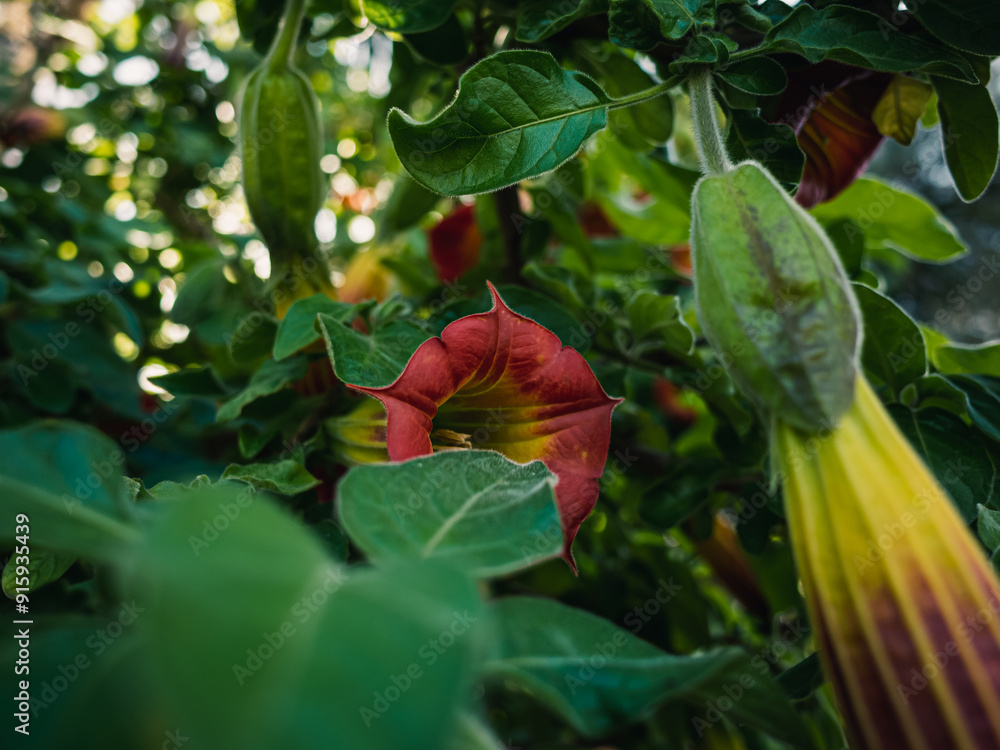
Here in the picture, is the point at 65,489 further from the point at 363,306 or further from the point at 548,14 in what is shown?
the point at 548,14

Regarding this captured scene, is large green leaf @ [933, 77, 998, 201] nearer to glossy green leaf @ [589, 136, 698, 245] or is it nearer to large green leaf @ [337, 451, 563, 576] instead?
glossy green leaf @ [589, 136, 698, 245]

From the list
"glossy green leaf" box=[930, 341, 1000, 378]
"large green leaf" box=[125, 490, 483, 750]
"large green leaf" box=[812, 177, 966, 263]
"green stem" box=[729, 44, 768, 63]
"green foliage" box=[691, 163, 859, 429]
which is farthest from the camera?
→ "large green leaf" box=[812, 177, 966, 263]

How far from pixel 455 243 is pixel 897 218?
0.47 meters

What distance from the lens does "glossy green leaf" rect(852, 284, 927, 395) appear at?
0.46 meters

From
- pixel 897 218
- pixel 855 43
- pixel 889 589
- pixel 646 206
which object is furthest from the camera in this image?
pixel 646 206

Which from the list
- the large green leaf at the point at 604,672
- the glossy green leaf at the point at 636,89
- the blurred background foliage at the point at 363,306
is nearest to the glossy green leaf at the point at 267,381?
the blurred background foliage at the point at 363,306

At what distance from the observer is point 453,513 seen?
0.96 ft

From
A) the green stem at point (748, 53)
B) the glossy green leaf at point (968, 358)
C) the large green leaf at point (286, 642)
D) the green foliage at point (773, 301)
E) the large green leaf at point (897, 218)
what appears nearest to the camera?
the large green leaf at point (286, 642)

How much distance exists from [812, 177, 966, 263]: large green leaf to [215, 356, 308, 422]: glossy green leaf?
0.53 meters

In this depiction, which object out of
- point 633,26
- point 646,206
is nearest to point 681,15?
point 633,26

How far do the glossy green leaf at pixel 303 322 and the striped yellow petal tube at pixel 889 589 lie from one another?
0.29 metres

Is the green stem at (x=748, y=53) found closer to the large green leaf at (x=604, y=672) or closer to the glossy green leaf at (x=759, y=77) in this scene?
the glossy green leaf at (x=759, y=77)

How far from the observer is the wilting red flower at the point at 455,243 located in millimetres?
802

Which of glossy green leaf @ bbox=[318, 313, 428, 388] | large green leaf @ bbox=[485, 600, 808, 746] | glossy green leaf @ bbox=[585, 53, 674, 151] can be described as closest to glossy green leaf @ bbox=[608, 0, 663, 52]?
glossy green leaf @ bbox=[585, 53, 674, 151]
